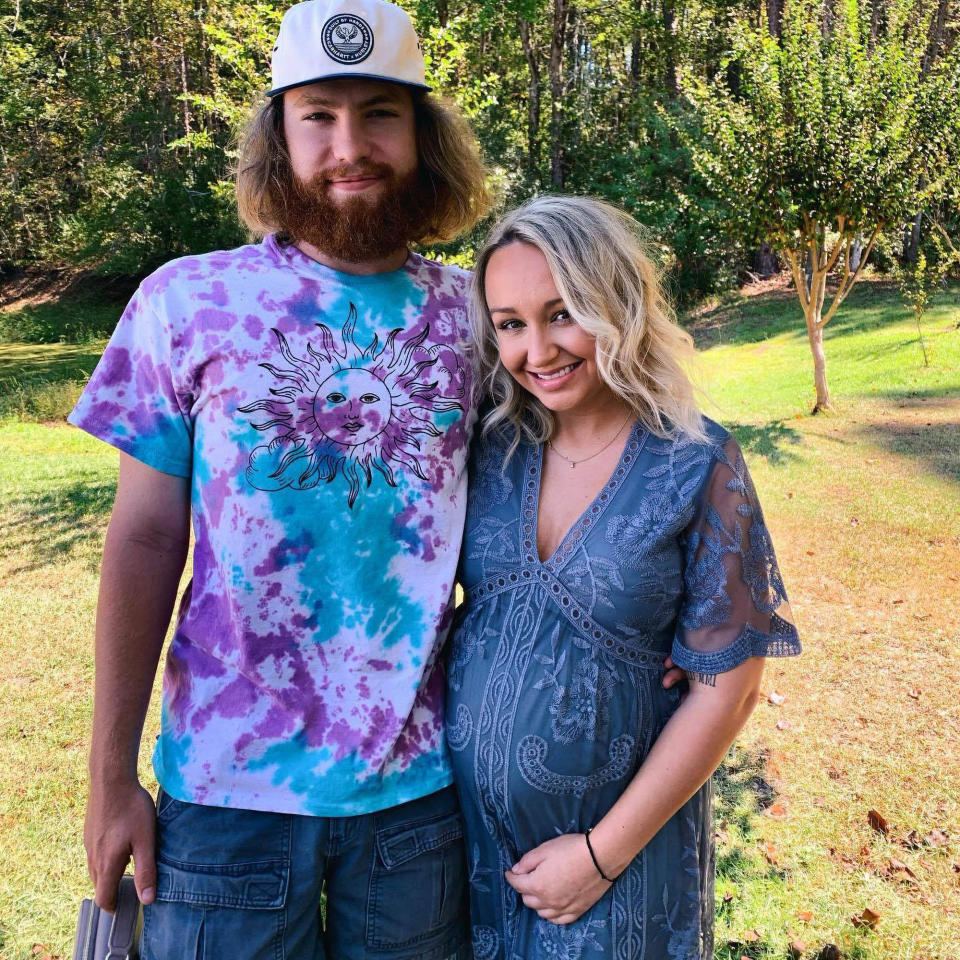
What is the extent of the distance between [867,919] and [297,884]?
8.87 feet

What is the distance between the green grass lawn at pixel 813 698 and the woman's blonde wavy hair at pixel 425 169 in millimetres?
799

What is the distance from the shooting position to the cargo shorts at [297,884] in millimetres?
1756

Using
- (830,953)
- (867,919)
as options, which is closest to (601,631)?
(830,953)

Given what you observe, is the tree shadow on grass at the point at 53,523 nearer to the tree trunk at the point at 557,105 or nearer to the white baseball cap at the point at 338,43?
the white baseball cap at the point at 338,43

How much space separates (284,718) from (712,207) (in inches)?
822

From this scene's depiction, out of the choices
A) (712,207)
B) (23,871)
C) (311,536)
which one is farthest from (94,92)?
(311,536)

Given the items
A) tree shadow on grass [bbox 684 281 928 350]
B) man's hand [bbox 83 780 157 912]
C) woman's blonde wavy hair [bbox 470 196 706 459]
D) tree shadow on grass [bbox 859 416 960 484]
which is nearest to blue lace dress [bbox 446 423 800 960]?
woman's blonde wavy hair [bbox 470 196 706 459]

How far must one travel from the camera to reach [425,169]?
2.32 m

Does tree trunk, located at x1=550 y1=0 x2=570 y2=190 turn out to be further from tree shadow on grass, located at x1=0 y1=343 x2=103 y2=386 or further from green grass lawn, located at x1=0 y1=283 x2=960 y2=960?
green grass lawn, located at x1=0 y1=283 x2=960 y2=960

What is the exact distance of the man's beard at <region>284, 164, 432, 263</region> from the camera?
1.96 m

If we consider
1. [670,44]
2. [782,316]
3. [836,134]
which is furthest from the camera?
[670,44]

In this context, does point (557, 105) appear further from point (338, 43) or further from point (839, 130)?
point (338, 43)

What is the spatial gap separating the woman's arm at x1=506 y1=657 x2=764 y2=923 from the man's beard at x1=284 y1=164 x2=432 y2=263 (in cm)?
117

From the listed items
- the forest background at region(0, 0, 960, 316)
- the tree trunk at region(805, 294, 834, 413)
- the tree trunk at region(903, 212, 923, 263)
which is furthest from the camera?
the forest background at region(0, 0, 960, 316)
